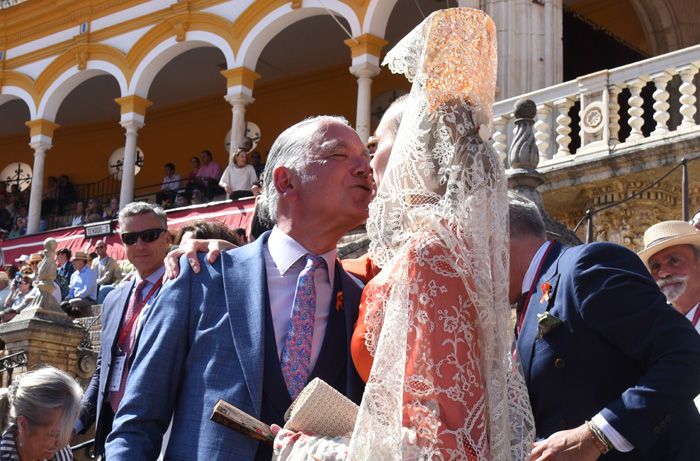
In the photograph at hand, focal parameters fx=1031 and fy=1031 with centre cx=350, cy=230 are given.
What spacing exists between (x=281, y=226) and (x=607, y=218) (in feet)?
27.1

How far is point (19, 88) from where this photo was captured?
68.6 feet

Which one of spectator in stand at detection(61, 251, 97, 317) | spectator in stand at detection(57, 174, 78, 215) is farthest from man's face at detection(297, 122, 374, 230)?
spectator in stand at detection(57, 174, 78, 215)

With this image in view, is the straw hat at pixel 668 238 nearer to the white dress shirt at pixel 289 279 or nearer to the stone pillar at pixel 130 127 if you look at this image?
the white dress shirt at pixel 289 279

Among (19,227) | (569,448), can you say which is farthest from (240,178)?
(569,448)

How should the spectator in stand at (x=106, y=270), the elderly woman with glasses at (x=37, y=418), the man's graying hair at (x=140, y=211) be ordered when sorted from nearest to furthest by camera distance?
the elderly woman with glasses at (x=37, y=418)
the man's graying hair at (x=140, y=211)
the spectator in stand at (x=106, y=270)

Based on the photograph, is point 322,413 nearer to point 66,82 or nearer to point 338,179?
point 338,179

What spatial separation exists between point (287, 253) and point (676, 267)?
219cm

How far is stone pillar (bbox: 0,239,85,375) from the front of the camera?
9.49m

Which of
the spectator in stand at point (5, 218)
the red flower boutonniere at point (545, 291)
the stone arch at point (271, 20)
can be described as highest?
the stone arch at point (271, 20)

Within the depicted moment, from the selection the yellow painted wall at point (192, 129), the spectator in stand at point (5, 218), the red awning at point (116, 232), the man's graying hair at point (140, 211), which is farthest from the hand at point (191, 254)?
the spectator in stand at point (5, 218)

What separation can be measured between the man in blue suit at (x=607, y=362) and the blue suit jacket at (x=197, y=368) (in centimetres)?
58

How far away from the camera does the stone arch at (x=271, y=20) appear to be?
659 inches

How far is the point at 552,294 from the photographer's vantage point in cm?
304

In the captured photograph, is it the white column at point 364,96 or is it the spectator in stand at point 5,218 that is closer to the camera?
the white column at point 364,96
